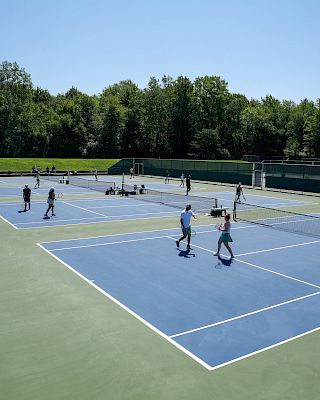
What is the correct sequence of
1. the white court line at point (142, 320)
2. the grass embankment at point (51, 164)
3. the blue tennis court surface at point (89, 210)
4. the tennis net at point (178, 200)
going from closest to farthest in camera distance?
the white court line at point (142, 320) < the blue tennis court surface at point (89, 210) < the tennis net at point (178, 200) < the grass embankment at point (51, 164)

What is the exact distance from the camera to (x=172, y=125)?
90500mm

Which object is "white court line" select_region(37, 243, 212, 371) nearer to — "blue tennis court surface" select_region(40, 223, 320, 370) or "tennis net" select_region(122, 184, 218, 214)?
"blue tennis court surface" select_region(40, 223, 320, 370)

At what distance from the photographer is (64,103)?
88438 millimetres

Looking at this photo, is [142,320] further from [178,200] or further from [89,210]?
[178,200]

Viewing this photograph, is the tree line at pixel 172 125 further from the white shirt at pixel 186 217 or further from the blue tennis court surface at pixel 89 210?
the white shirt at pixel 186 217

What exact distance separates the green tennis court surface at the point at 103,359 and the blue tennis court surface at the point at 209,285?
1.39 feet

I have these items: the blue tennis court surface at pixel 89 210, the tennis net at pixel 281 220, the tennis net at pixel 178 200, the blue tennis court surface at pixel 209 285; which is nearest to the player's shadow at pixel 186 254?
the blue tennis court surface at pixel 209 285

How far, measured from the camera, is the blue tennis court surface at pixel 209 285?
9.66 meters

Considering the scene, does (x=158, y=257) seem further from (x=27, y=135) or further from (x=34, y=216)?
(x=27, y=135)

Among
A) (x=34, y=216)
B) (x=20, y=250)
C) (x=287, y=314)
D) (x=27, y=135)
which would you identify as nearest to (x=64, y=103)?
(x=27, y=135)

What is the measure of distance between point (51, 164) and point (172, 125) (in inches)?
1242

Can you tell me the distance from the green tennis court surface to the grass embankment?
179ft

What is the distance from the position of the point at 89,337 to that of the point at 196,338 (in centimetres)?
234

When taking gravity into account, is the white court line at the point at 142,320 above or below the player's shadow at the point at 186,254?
below
